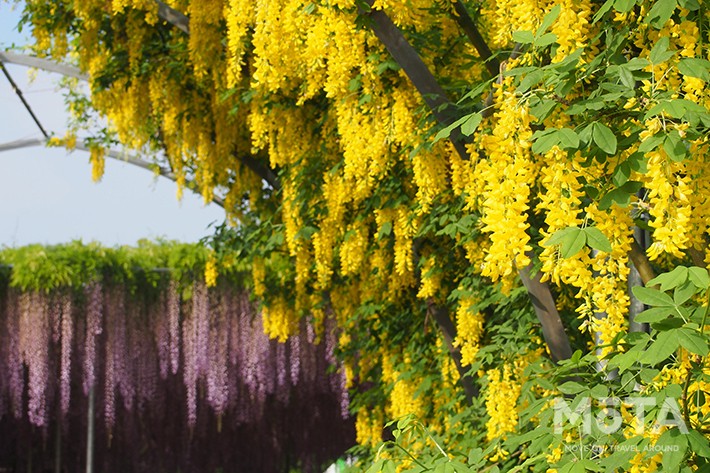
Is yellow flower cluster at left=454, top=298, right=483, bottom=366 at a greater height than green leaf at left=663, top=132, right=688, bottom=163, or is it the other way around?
yellow flower cluster at left=454, top=298, right=483, bottom=366

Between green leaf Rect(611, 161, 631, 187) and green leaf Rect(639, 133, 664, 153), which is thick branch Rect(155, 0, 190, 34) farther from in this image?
green leaf Rect(639, 133, 664, 153)

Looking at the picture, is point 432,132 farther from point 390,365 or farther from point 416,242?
point 390,365

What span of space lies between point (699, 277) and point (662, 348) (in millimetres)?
157

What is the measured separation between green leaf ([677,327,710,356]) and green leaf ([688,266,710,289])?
3.7 inches

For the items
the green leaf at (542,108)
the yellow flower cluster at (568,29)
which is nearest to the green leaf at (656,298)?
the green leaf at (542,108)

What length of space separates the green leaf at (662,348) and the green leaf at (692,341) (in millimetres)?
14

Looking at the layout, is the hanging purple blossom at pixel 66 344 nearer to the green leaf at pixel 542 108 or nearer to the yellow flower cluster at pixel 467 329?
the yellow flower cluster at pixel 467 329

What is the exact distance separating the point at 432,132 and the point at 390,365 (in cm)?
237

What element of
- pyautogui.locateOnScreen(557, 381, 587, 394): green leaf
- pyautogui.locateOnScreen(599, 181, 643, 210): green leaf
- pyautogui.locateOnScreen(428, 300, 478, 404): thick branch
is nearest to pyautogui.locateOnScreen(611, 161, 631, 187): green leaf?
pyautogui.locateOnScreen(599, 181, 643, 210): green leaf

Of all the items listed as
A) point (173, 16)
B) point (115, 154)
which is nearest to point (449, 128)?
point (173, 16)

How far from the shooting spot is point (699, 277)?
1.93 meters

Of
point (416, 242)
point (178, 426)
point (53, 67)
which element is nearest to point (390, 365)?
point (416, 242)

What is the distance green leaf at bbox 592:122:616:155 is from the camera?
6.75 ft

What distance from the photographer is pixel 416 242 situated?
530 cm
